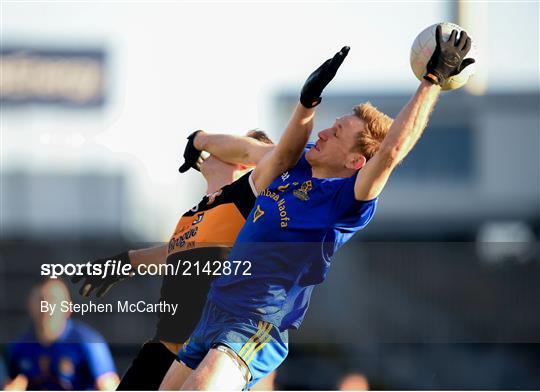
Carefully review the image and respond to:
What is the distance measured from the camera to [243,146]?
5.75m

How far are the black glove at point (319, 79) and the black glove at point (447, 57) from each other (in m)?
0.44

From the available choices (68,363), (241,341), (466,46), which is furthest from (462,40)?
(68,363)

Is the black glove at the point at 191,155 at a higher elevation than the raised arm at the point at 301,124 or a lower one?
lower

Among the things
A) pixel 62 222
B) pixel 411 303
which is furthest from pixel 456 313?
pixel 62 222

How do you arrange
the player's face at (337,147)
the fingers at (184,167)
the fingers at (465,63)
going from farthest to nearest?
the fingers at (184,167), the player's face at (337,147), the fingers at (465,63)

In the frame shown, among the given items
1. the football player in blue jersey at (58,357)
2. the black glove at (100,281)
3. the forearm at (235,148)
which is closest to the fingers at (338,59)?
the forearm at (235,148)

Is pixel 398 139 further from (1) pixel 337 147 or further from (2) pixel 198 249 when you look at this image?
(2) pixel 198 249

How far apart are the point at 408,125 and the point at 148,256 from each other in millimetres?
2350

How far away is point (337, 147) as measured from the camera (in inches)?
195

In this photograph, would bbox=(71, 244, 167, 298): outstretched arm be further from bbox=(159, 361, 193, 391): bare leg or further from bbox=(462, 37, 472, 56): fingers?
bbox=(462, 37, 472, 56): fingers

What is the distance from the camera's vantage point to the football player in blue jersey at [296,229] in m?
4.68

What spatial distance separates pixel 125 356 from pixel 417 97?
→ 1024cm

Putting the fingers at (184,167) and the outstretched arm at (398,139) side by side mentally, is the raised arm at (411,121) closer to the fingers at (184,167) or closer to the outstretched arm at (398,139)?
the outstretched arm at (398,139)

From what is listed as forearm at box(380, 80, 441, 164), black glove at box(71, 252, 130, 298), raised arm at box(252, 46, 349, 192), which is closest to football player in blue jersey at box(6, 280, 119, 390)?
black glove at box(71, 252, 130, 298)
